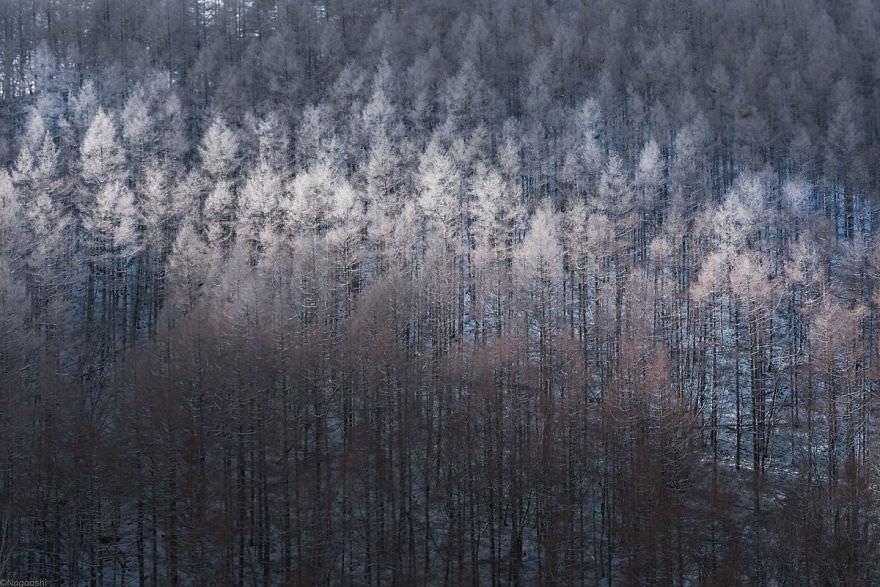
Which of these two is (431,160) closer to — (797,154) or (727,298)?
(727,298)

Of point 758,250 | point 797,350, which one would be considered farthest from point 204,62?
point 797,350

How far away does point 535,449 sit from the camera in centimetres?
3362

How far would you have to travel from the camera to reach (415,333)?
39.9 meters

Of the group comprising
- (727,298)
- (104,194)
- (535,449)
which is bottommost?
(535,449)

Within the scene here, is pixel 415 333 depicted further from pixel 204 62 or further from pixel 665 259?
pixel 204 62

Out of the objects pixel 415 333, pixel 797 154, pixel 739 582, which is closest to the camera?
pixel 739 582

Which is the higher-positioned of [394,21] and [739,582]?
[394,21]

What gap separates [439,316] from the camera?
136ft

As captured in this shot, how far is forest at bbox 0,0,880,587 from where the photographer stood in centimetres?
3081

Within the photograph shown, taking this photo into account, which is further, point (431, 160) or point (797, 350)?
point (431, 160)

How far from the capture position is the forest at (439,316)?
30.8 metres

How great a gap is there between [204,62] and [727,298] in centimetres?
4326

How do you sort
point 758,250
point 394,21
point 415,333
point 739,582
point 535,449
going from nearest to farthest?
1. point 739,582
2. point 535,449
3. point 415,333
4. point 758,250
5. point 394,21

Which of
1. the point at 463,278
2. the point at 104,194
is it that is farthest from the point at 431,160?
the point at 104,194
